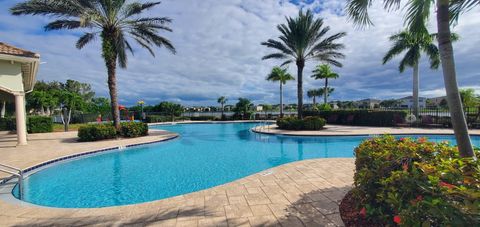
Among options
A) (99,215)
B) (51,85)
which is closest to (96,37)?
(99,215)

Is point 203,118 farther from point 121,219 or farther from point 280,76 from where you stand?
point 121,219

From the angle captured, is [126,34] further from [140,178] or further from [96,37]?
[140,178]

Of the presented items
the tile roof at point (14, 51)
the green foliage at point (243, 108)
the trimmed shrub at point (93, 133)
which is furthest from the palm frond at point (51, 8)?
the green foliage at point (243, 108)

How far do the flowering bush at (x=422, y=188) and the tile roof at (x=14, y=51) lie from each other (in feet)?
42.2

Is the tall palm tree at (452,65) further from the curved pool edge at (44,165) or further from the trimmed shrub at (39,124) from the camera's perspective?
the trimmed shrub at (39,124)

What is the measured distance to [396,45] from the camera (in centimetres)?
1962

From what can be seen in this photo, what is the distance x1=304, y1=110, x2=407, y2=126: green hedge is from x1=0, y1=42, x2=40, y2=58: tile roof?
72.6 feet

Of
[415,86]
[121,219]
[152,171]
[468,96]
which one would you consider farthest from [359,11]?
[468,96]

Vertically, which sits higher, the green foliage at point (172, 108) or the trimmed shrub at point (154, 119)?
the green foliage at point (172, 108)

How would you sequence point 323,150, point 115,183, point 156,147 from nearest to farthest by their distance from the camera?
1. point 115,183
2. point 323,150
3. point 156,147

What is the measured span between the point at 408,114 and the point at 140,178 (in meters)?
19.8

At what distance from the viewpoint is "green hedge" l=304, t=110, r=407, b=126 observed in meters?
18.9

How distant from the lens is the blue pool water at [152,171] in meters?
5.73

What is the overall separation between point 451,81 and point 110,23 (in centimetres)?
1463
